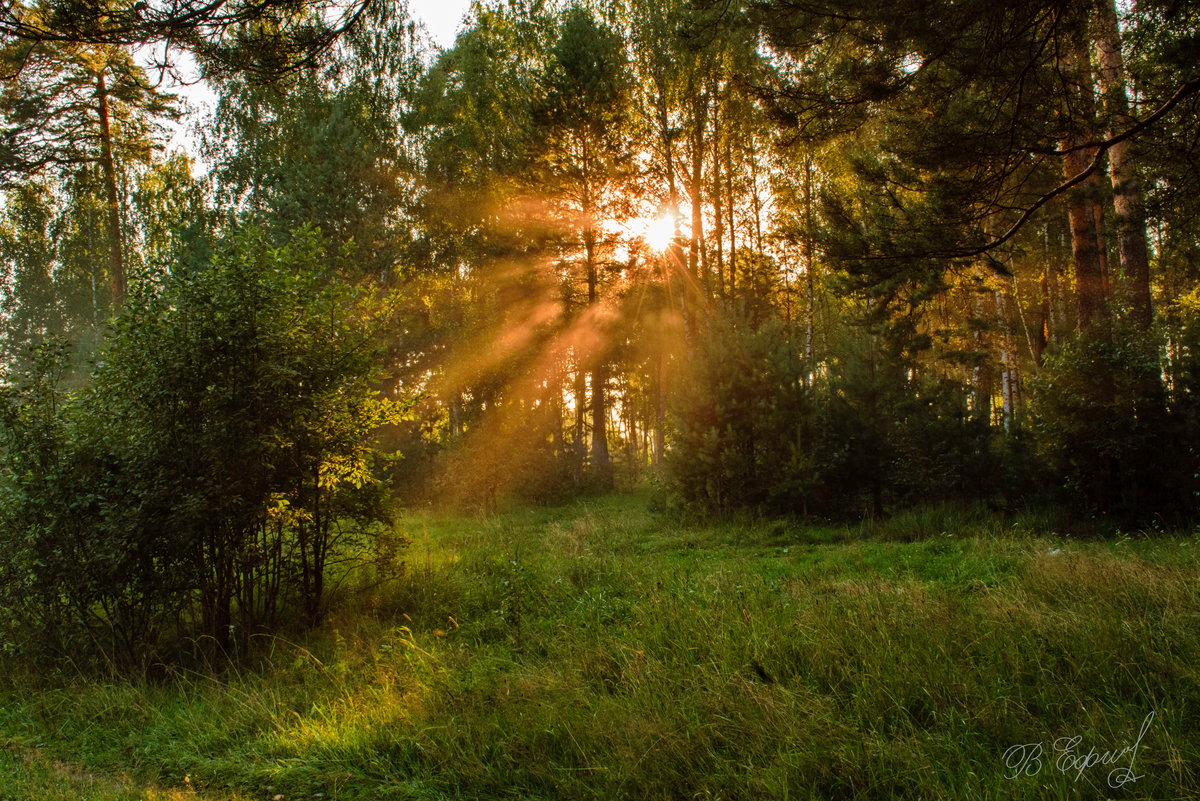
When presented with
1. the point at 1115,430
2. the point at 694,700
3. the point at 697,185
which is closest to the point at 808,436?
the point at 1115,430

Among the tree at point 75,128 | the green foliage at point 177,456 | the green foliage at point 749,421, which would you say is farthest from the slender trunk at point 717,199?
the green foliage at point 177,456

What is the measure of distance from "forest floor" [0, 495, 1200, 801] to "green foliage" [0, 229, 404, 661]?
0.73 m

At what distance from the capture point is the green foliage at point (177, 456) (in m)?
5.88

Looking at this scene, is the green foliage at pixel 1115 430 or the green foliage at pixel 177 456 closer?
the green foliage at pixel 177 456

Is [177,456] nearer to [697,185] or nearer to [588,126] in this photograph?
[588,126]

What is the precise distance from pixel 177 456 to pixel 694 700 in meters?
5.18

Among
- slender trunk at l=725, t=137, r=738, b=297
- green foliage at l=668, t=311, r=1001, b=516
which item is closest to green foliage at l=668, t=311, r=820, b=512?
green foliage at l=668, t=311, r=1001, b=516

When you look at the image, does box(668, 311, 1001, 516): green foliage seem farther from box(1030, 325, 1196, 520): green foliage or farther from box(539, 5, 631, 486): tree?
box(539, 5, 631, 486): tree

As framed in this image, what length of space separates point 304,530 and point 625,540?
5754 millimetres

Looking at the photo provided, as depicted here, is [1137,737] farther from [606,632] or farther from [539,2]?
[539,2]

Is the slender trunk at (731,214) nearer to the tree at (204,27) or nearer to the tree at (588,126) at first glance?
the tree at (588,126)

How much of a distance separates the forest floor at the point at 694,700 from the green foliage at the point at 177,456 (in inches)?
28.7

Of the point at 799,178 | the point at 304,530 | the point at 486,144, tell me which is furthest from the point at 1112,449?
the point at 486,144

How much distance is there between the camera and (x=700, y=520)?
12.5 meters
